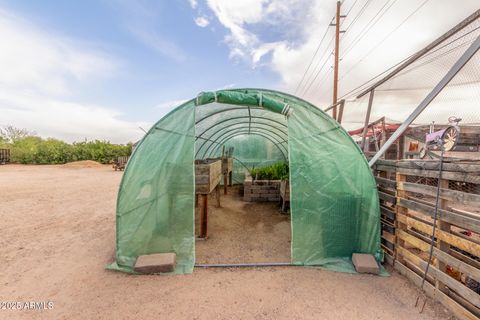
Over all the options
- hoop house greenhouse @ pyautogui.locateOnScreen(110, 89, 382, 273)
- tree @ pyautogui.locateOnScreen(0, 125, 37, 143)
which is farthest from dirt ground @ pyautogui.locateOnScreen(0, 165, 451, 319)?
tree @ pyautogui.locateOnScreen(0, 125, 37, 143)

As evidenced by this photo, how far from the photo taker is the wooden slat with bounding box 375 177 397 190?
10.8ft

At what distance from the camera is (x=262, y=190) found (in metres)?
7.60

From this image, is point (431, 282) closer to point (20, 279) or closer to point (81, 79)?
point (20, 279)

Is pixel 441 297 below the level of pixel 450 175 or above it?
below

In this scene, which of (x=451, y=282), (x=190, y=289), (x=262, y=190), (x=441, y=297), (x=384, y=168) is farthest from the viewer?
(x=262, y=190)

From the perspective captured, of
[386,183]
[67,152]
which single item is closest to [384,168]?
[386,183]

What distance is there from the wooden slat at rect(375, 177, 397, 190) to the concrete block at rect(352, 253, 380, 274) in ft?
3.58

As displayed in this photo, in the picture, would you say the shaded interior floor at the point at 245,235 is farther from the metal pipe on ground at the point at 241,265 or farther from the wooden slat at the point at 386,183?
the wooden slat at the point at 386,183

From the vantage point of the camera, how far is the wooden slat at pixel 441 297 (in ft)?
7.11

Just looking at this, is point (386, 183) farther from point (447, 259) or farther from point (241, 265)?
point (241, 265)

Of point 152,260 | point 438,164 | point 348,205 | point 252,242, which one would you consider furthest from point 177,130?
point 438,164

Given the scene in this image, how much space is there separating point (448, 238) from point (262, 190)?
5.43 meters

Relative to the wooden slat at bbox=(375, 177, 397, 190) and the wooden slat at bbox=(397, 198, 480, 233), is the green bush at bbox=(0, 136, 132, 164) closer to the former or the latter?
the wooden slat at bbox=(375, 177, 397, 190)

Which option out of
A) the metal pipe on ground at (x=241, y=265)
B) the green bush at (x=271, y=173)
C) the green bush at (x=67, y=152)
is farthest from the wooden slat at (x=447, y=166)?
the green bush at (x=67, y=152)
